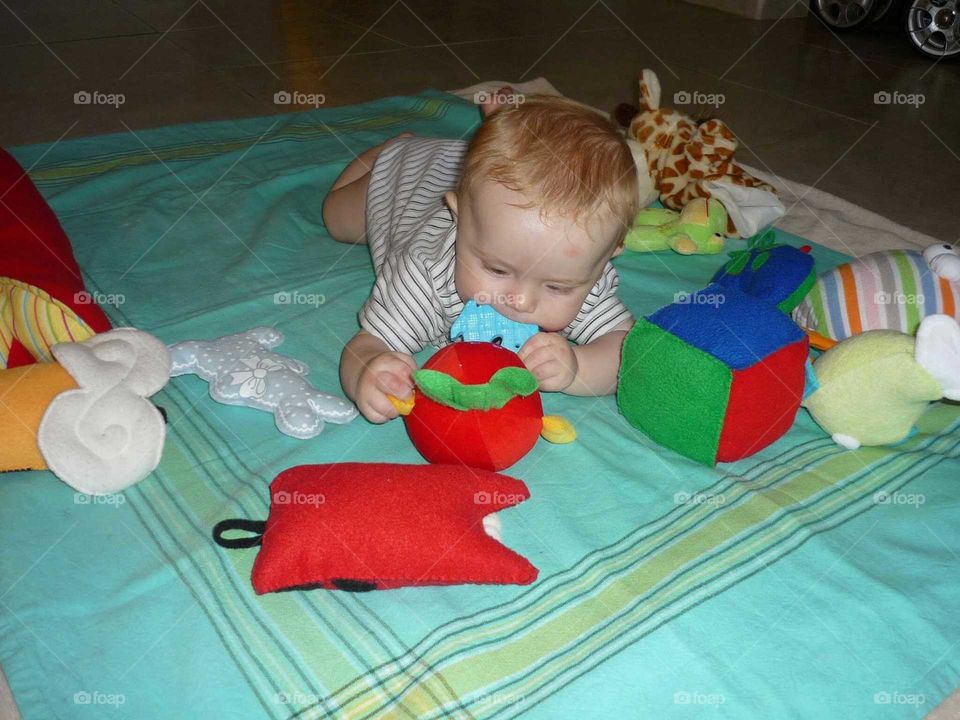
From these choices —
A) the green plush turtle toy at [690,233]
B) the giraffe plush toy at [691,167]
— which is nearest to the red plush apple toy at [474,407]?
the green plush turtle toy at [690,233]

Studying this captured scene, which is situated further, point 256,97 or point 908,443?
point 256,97

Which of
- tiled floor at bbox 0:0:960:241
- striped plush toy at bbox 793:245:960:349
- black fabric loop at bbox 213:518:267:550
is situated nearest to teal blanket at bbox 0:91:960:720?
black fabric loop at bbox 213:518:267:550

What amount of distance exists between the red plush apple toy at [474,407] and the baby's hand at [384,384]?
2 centimetres

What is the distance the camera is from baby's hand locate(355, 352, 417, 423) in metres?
0.77

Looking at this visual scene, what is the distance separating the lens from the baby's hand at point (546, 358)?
0.81 meters

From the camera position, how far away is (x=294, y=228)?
1.22m

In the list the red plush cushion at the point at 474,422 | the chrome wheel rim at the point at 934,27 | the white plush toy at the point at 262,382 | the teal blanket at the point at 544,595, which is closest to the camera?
the teal blanket at the point at 544,595

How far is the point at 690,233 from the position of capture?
121 centimetres

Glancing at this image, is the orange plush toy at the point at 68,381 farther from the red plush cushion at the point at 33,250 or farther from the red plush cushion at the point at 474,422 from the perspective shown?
the red plush cushion at the point at 474,422

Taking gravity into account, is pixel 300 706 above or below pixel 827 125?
below

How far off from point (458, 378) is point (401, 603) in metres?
0.20

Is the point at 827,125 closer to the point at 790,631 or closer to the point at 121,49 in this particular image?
the point at 790,631

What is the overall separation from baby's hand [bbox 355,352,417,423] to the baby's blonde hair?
18cm

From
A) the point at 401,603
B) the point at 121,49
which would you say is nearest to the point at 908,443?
the point at 401,603
